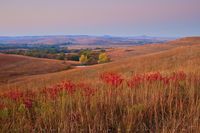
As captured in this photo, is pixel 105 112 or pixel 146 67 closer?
pixel 105 112

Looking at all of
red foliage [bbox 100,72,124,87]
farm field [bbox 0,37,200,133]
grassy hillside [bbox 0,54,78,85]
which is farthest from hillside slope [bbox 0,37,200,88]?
grassy hillside [bbox 0,54,78,85]

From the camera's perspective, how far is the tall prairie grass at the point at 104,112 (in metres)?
3.61

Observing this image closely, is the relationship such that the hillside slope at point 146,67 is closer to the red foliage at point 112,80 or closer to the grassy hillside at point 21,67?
the red foliage at point 112,80

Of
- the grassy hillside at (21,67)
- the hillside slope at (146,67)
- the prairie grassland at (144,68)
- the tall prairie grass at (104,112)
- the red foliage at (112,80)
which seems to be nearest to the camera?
the tall prairie grass at (104,112)

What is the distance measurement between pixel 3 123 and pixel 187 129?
245 cm

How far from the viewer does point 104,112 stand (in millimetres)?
4305

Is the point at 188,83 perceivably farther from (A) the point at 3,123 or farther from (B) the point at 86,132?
(A) the point at 3,123

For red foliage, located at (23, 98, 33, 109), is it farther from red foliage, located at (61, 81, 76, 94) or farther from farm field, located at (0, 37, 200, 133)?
red foliage, located at (61, 81, 76, 94)

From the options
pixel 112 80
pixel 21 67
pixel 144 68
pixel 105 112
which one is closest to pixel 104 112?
pixel 105 112

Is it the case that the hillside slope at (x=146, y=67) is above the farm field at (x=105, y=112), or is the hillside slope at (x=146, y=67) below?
below

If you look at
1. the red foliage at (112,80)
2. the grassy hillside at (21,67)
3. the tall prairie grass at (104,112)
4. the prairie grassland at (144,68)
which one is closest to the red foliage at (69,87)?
the tall prairie grass at (104,112)

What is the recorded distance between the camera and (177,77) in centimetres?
669

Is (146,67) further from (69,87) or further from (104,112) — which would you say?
(104,112)

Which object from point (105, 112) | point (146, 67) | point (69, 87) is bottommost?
point (146, 67)
